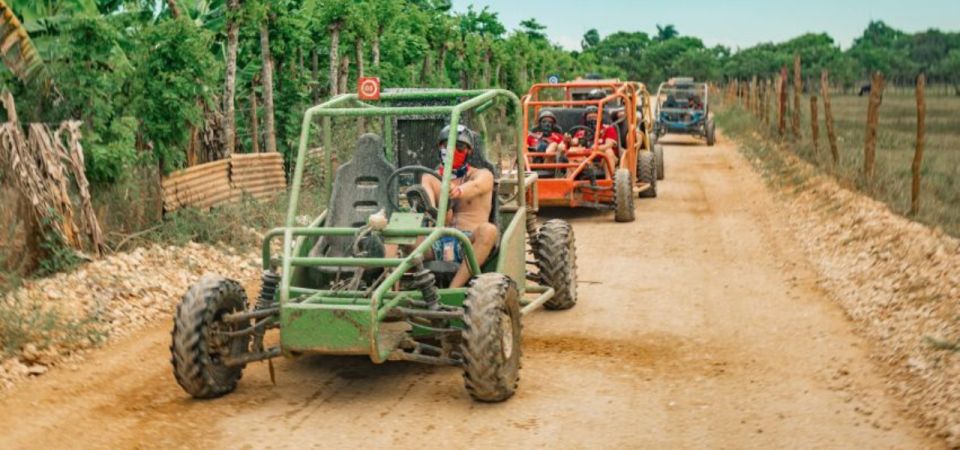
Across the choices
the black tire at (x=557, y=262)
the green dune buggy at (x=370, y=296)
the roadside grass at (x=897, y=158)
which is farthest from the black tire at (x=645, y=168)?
the green dune buggy at (x=370, y=296)

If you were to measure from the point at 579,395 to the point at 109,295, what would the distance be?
4575 mm

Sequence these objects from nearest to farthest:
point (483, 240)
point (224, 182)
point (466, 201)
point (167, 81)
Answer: point (483, 240), point (466, 201), point (167, 81), point (224, 182)

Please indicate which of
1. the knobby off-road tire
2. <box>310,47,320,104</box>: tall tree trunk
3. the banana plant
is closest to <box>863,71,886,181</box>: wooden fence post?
<box>310,47,320,104</box>: tall tree trunk

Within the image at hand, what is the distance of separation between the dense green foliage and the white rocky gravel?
3.25 ft

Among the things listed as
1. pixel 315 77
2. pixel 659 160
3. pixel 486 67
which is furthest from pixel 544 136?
pixel 486 67

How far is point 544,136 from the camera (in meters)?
16.6

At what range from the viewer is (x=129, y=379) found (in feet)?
25.9

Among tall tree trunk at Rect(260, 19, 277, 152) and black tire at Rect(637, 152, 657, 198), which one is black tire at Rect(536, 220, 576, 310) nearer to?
tall tree trunk at Rect(260, 19, 277, 152)

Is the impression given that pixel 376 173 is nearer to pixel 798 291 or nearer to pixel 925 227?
pixel 798 291

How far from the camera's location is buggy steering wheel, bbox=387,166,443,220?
8.02 m

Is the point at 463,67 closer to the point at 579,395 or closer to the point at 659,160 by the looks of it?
the point at 659,160

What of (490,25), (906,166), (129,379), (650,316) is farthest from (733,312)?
(490,25)

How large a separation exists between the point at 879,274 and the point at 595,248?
358 cm

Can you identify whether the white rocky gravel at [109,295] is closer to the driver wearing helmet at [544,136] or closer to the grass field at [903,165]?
the driver wearing helmet at [544,136]
